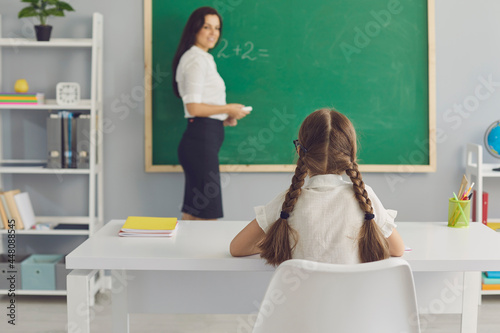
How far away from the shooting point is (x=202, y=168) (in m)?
3.13

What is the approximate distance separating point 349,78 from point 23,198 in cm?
209

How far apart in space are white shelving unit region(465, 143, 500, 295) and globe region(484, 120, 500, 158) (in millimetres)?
83

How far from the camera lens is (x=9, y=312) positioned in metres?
3.15

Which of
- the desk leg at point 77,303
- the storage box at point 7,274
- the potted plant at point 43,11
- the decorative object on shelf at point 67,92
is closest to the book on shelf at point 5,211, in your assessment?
the storage box at point 7,274

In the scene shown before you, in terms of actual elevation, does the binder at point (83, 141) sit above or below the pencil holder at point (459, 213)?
above

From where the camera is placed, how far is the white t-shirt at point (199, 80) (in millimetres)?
3047

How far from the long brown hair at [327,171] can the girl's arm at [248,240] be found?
0.14ft

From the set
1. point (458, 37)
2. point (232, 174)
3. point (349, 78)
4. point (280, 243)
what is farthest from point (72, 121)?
point (458, 37)

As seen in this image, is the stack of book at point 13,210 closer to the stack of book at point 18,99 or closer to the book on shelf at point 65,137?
the book on shelf at point 65,137

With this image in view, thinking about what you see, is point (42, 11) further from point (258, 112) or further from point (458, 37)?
point (458, 37)

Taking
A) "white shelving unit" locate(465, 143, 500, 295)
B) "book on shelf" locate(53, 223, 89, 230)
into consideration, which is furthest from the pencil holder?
"book on shelf" locate(53, 223, 89, 230)

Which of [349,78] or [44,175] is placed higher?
[349,78]

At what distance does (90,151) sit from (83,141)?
0.07 m

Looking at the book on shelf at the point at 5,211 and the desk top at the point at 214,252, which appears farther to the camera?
the book on shelf at the point at 5,211
